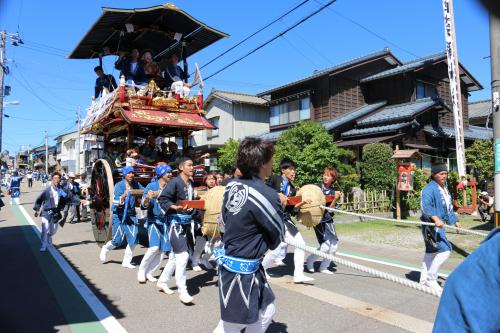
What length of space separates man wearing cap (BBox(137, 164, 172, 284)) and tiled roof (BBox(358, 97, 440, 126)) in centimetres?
1375

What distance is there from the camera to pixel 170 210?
4895 millimetres

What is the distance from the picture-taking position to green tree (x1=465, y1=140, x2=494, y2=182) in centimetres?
1547

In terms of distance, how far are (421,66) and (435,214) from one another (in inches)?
620

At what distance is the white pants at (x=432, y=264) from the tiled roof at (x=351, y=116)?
13.3 meters

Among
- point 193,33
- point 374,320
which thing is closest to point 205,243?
point 374,320

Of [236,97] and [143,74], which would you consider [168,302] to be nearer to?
[143,74]

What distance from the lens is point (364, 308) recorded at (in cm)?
450

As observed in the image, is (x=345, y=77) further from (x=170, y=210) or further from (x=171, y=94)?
(x=170, y=210)

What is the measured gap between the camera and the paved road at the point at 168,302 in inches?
158

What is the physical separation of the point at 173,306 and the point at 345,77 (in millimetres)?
18718

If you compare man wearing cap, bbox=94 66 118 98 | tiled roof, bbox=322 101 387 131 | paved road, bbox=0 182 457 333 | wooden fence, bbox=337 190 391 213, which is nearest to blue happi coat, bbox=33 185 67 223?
paved road, bbox=0 182 457 333

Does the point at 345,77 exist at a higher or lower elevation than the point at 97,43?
higher

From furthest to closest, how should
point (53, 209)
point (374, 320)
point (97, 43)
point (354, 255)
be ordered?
point (97, 43), point (53, 209), point (354, 255), point (374, 320)

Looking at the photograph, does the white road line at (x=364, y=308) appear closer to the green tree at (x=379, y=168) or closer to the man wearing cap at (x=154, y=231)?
the man wearing cap at (x=154, y=231)
